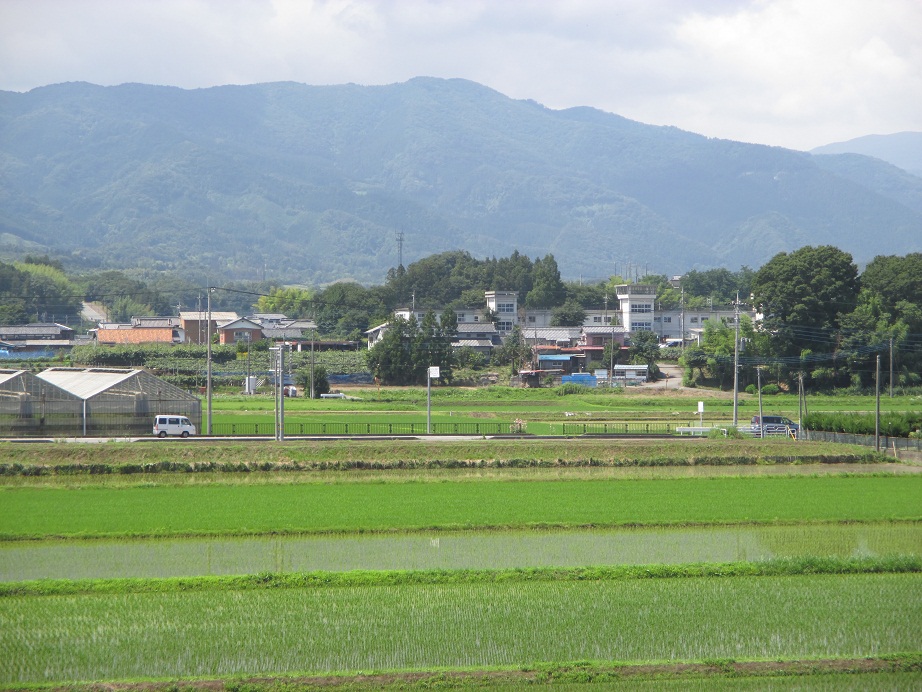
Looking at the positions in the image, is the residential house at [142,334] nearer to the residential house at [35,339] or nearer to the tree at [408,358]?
the residential house at [35,339]

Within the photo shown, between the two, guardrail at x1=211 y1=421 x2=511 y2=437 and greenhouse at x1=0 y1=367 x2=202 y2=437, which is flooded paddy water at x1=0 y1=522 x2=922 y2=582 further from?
guardrail at x1=211 y1=421 x2=511 y2=437

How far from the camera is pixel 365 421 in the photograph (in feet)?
154

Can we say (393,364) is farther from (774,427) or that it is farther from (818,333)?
(774,427)

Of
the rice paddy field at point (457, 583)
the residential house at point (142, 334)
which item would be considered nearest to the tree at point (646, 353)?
the residential house at point (142, 334)

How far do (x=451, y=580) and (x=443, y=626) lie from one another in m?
2.37

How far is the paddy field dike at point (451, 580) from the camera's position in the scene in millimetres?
13562

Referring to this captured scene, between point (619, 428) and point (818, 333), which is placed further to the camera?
point (818, 333)

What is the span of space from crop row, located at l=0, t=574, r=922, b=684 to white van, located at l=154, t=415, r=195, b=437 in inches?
902

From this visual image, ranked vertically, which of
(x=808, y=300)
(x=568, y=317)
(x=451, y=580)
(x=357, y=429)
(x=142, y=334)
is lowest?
(x=451, y=580)

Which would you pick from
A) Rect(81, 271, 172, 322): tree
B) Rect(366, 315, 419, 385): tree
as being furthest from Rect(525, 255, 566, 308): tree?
Rect(81, 271, 172, 322): tree

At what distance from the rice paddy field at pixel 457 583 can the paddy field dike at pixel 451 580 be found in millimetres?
55

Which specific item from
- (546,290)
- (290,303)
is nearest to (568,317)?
(546,290)

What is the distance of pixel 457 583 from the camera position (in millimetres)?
17266

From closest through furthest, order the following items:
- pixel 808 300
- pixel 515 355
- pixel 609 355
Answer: pixel 808 300 < pixel 515 355 < pixel 609 355
